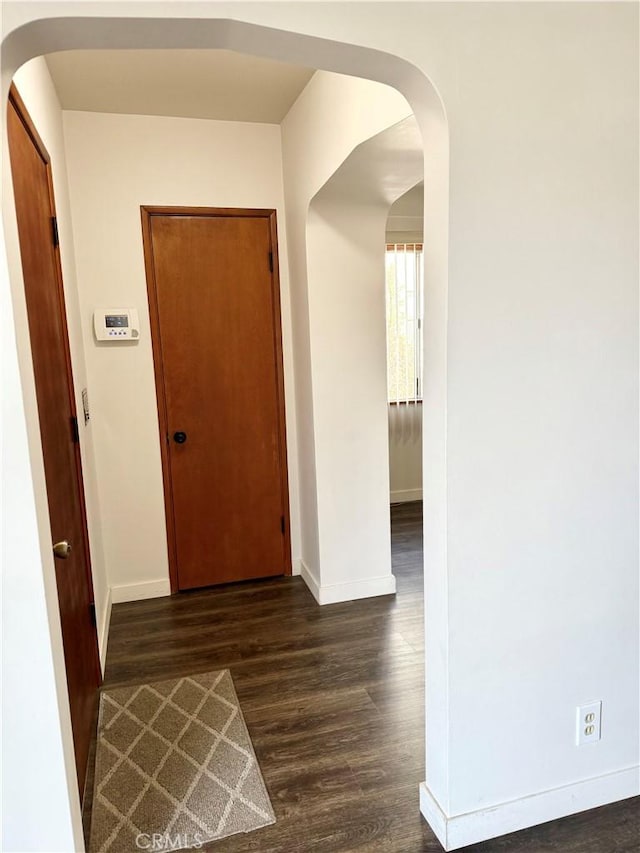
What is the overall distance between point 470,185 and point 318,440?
189 centimetres

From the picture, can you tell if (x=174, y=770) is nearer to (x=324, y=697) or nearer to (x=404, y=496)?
(x=324, y=697)

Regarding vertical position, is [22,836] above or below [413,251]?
below

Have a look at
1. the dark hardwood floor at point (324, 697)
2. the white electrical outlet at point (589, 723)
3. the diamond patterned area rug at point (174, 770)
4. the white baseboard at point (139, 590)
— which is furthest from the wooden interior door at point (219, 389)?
the white electrical outlet at point (589, 723)

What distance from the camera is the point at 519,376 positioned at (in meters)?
1.58

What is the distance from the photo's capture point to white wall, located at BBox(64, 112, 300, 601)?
3.09 m

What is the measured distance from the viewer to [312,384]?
3146 millimetres

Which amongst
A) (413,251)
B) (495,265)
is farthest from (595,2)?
(413,251)

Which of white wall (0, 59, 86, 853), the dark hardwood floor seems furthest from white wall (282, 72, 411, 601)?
white wall (0, 59, 86, 853)

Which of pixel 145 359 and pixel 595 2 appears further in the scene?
pixel 145 359

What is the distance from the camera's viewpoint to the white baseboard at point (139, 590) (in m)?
3.39

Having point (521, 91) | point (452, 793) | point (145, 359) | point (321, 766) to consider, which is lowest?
point (321, 766)

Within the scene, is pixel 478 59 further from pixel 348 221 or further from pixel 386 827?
pixel 386 827

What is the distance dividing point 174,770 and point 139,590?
4.96 feet

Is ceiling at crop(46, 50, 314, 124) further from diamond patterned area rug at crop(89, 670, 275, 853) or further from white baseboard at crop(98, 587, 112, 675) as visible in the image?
diamond patterned area rug at crop(89, 670, 275, 853)
